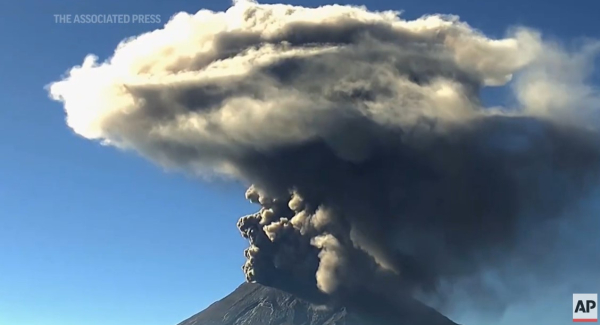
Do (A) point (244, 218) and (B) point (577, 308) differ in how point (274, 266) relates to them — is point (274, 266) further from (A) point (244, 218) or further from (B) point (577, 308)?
(B) point (577, 308)

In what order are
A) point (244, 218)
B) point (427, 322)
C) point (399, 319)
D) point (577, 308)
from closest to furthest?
point (577, 308) < point (244, 218) < point (399, 319) < point (427, 322)

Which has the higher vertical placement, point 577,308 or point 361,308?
point 361,308

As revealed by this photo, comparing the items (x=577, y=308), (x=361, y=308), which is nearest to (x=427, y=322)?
(x=361, y=308)

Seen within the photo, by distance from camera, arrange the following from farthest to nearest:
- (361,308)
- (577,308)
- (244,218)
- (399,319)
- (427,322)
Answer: (427,322) → (399,319) → (361,308) → (244,218) → (577,308)

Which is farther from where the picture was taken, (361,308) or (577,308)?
(361,308)

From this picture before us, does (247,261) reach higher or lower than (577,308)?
higher

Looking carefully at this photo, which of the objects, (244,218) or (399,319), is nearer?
(244,218)

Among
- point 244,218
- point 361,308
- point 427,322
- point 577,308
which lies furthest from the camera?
point 427,322

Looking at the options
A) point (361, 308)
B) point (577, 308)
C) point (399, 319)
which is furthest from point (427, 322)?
point (577, 308)

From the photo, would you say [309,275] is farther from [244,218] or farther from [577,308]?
[577,308]
